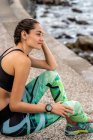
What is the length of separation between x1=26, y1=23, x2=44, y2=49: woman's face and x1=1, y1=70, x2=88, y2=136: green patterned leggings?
0.36 meters

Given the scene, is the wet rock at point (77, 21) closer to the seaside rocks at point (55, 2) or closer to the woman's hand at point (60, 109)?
the seaside rocks at point (55, 2)

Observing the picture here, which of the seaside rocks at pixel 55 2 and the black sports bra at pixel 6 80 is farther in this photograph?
the seaside rocks at pixel 55 2

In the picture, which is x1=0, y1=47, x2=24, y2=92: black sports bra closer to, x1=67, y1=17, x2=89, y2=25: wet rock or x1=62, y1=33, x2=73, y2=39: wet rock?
x1=62, y1=33, x2=73, y2=39: wet rock

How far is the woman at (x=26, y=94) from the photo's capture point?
3.44 m

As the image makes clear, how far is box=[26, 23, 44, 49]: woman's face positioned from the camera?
353 cm

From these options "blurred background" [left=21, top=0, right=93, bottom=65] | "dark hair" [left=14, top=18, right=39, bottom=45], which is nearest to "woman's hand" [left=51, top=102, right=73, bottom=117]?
"dark hair" [left=14, top=18, right=39, bottom=45]

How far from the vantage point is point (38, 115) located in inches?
143

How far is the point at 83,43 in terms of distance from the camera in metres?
11.6

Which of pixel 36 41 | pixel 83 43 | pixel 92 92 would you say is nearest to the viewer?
pixel 36 41

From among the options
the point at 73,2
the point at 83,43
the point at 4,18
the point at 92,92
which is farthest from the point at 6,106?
the point at 73,2

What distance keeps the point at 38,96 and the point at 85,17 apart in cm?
1492

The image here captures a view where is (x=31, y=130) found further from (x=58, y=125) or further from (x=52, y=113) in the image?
(x=58, y=125)

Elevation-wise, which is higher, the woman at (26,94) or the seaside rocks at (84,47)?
the woman at (26,94)

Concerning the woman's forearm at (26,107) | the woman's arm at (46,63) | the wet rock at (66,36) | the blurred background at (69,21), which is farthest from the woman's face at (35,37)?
the wet rock at (66,36)
